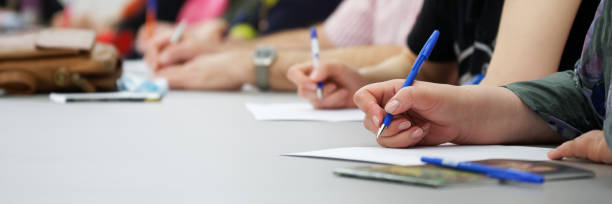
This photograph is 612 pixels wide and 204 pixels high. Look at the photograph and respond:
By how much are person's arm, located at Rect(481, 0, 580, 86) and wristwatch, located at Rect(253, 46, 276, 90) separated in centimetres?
87

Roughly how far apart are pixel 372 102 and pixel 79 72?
2.92 feet

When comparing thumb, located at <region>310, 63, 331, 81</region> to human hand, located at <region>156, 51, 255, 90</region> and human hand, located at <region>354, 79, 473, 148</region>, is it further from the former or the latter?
human hand, located at <region>156, 51, 255, 90</region>

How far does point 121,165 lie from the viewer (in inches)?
25.3

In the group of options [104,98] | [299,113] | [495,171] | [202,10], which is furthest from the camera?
[202,10]

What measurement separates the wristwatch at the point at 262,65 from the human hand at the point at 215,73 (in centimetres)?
2

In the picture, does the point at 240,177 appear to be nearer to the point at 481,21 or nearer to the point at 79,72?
the point at 481,21

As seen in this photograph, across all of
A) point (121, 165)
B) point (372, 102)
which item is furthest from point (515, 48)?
point (121, 165)

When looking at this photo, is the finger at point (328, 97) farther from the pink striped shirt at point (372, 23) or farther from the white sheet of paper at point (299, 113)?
the pink striped shirt at point (372, 23)

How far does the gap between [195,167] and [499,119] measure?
297 millimetres

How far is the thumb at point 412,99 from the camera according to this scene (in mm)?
682

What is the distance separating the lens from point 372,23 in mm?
2094

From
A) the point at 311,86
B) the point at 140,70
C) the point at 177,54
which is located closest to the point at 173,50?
the point at 177,54

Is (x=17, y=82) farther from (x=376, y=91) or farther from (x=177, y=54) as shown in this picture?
(x=376, y=91)

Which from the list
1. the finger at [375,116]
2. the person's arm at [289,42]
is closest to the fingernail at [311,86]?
the finger at [375,116]
